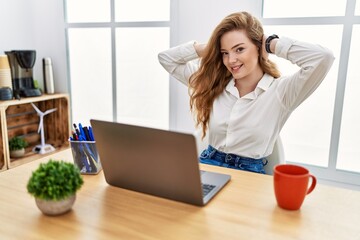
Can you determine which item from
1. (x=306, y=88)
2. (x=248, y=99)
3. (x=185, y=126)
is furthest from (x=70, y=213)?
(x=185, y=126)

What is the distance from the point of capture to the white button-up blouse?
1.36 meters

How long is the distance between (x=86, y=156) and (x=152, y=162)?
12.1 inches

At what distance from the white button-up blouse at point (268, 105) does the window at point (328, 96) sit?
639 mm

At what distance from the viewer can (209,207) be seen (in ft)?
2.85

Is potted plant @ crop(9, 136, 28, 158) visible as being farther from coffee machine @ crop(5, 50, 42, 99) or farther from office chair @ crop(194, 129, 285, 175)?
office chair @ crop(194, 129, 285, 175)

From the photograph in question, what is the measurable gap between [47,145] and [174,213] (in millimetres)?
2331

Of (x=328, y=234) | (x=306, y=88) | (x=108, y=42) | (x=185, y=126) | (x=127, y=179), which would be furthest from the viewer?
(x=108, y=42)

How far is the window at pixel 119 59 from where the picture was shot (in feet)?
8.30

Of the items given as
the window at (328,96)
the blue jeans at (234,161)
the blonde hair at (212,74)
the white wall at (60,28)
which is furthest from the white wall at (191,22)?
the blue jeans at (234,161)

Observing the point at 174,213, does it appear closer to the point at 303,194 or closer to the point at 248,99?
the point at 303,194

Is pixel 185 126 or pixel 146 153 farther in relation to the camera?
pixel 185 126

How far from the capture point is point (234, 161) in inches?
55.5

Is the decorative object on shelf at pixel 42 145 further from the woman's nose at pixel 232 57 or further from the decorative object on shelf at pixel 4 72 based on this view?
the woman's nose at pixel 232 57

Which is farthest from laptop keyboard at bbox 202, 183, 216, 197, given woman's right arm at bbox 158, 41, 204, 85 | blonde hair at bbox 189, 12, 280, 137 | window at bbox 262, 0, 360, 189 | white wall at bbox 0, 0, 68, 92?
white wall at bbox 0, 0, 68, 92
